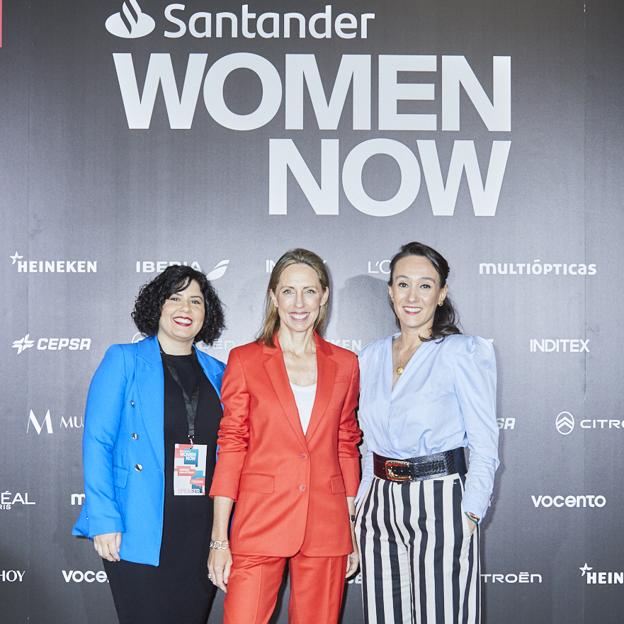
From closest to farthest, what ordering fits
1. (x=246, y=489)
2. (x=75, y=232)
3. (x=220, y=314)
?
(x=246, y=489) < (x=220, y=314) < (x=75, y=232)

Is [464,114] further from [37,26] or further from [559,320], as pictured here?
[37,26]

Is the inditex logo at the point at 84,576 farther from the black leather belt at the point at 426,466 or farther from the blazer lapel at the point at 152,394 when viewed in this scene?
the black leather belt at the point at 426,466

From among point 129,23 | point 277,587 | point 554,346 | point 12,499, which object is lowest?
point 277,587

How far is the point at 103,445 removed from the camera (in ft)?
8.71

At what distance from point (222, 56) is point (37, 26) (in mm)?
925

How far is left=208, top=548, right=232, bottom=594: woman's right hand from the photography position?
2.45 metres

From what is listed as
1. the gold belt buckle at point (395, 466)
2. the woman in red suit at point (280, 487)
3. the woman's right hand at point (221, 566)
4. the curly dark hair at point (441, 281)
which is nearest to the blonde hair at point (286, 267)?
the woman in red suit at point (280, 487)

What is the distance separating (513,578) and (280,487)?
1.64 m

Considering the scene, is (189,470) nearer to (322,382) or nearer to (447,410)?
(322,382)

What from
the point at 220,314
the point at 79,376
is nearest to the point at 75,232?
the point at 79,376

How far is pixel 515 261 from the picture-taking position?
347 cm

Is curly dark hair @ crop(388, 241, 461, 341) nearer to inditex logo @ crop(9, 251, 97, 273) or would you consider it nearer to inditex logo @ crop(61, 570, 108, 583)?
inditex logo @ crop(9, 251, 97, 273)

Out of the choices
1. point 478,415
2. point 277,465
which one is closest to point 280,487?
point 277,465

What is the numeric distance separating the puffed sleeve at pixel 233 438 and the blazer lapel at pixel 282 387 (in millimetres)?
102
